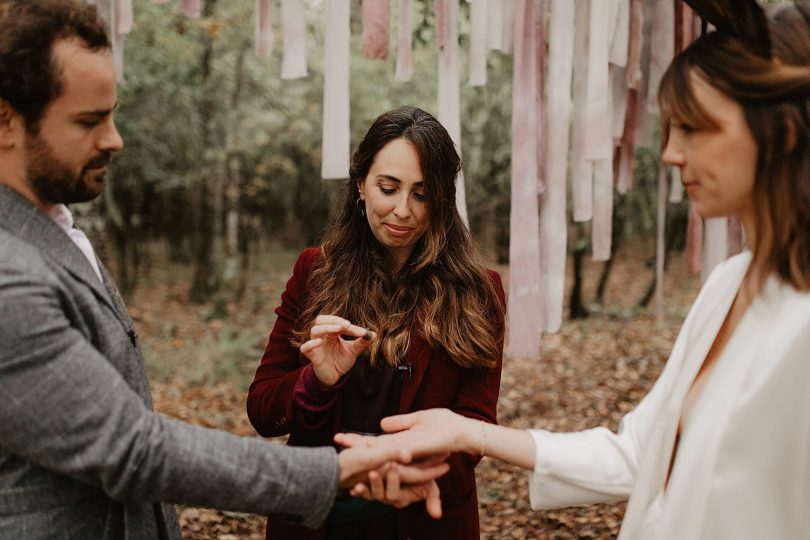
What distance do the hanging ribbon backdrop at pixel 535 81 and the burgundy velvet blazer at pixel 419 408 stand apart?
22.5 inches

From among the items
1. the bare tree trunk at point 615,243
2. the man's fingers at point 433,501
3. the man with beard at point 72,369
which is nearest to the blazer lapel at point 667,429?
the man's fingers at point 433,501

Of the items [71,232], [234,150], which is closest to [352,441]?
[71,232]

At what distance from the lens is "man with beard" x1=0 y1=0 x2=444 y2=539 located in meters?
1.35

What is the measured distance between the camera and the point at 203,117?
10680mm

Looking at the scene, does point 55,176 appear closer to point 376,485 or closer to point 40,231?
point 40,231

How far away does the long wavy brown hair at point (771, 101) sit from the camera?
1.46 m

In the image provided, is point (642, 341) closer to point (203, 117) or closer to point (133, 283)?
point (203, 117)

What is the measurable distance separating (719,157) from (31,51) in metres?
1.51

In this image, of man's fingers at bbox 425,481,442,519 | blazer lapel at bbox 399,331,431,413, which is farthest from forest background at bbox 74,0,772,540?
man's fingers at bbox 425,481,442,519

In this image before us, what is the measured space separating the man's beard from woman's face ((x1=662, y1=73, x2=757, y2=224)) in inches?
54.0

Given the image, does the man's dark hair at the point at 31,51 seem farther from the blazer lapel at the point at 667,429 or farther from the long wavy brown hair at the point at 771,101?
the blazer lapel at the point at 667,429

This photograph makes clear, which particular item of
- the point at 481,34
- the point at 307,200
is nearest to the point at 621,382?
the point at 481,34

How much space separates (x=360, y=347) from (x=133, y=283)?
1196 cm

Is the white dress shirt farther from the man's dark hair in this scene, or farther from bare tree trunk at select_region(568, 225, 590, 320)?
bare tree trunk at select_region(568, 225, 590, 320)
